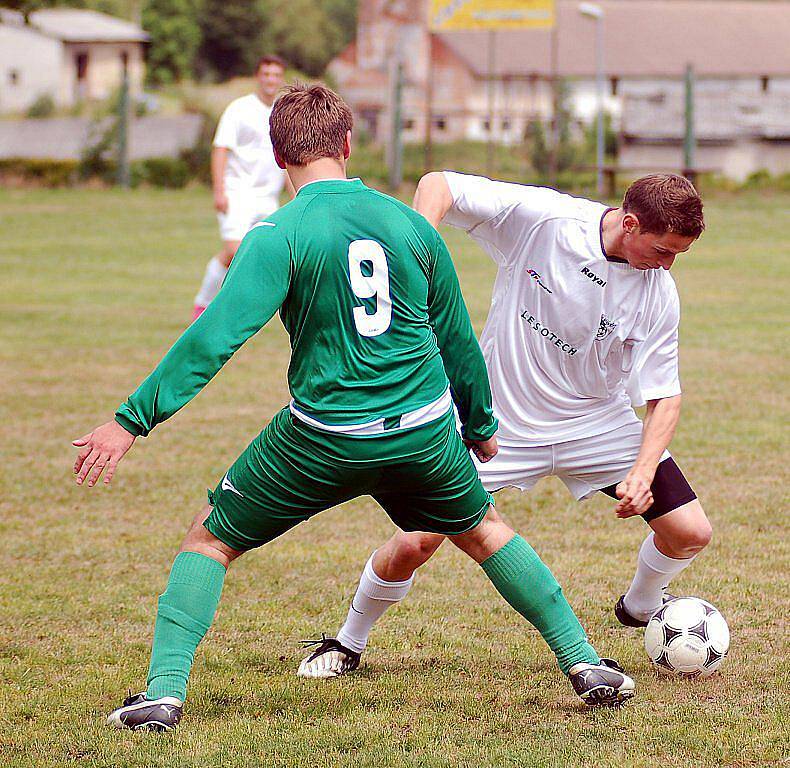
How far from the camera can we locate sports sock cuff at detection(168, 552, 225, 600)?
3754mm

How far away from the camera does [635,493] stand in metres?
4.04

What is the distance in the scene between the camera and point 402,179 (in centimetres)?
2816

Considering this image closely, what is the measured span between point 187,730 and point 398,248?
5.00 feet

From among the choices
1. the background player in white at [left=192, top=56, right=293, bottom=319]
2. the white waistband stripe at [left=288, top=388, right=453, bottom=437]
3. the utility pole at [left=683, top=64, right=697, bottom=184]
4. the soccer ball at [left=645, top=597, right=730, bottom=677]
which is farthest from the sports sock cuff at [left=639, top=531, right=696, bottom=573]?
the utility pole at [left=683, top=64, right=697, bottom=184]

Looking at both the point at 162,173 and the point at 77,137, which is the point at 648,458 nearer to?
the point at 162,173

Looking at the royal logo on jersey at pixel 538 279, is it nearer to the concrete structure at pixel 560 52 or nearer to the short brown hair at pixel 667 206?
the short brown hair at pixel 667 206

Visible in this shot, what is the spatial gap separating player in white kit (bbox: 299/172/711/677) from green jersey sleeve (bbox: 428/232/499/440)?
44cm

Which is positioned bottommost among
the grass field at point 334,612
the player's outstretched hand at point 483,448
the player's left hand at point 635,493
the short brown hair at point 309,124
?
the grass field at point 334,612

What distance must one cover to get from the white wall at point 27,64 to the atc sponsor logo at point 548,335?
66191mm

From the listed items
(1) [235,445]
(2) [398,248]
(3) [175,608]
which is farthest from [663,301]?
(1) [235,445]

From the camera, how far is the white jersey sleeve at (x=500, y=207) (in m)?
4.27

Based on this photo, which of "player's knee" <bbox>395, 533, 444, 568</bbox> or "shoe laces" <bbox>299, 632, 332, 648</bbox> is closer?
"player's knee" <bbox>395, 533, 444, 568</bbox>

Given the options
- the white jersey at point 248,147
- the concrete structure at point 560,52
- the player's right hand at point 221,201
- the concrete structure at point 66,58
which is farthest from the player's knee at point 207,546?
the concrete structure at point 66,58

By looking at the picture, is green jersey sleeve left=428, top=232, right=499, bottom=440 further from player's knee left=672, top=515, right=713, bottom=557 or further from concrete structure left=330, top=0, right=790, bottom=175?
concrete structure left=330, top=0, right=790, bottom=175
